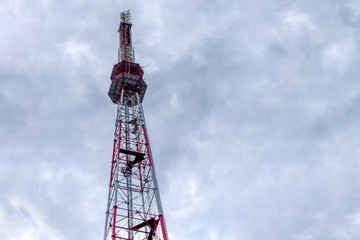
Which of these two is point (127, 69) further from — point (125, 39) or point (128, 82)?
point (125, 39)

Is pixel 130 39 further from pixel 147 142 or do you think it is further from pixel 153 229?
pixel 153 229

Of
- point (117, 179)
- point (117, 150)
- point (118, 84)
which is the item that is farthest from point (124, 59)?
point (117, 179)

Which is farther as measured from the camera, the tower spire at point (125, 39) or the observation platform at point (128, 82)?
the tower spire at point (125, 39)

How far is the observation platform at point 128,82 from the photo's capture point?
62094 mm

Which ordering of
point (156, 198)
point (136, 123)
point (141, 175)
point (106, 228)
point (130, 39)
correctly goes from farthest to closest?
1. point (130, 39)
2. point (136, 123)
3. point (141, 175)
4. point (156, 198)
5. point (106, 228)

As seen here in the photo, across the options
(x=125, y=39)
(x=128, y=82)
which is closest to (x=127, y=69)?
(x=128, y=82)

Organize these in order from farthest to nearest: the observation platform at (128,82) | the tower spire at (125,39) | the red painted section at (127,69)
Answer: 1. the tower spire at (125,39)
2. the red painted section at (127,69)
3. the observation platform at (128,82)

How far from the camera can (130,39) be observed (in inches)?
2724

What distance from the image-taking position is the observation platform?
6209 cm

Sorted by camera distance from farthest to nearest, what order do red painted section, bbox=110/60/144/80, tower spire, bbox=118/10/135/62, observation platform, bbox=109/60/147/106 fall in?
tower spire, bbox=118/10/135/62
red painted section, bbox=110/60/144/80
observation platform, bbox=109/60/147/106

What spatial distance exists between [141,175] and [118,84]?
597 inches

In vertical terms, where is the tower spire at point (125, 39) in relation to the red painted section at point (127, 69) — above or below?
above

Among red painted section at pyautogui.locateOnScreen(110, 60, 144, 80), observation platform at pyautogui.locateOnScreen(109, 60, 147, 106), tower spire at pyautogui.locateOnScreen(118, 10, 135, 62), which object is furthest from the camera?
tower spire at pyautogui.locateOnScreen(118, 10, 135, 62)

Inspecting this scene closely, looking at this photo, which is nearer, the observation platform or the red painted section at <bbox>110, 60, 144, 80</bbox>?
the observation platform
